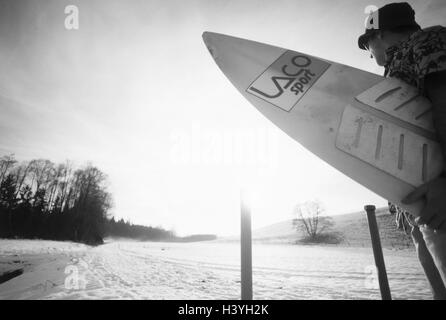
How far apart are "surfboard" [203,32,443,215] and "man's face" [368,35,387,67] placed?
0.20m

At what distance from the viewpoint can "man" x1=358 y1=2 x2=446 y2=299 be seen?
81 centimetres

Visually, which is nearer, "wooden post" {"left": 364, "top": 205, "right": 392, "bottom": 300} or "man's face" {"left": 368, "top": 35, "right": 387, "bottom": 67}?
"man's face" {"left": 368, "top": 35, "right": 387, "bottom": 67}

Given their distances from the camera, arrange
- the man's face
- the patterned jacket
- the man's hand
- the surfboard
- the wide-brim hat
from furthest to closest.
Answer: the man's face → the wide-brim hat → the surfboard → the patterned jacket → the man's hand

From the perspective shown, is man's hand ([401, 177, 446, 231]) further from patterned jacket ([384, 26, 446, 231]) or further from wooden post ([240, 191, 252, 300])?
wooden post ([240, 191, 252, 300])

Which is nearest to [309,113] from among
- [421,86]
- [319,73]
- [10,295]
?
[319,73]

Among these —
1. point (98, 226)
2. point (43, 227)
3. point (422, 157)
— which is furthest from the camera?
point (98, 226)

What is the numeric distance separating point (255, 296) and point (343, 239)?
30.4 meters

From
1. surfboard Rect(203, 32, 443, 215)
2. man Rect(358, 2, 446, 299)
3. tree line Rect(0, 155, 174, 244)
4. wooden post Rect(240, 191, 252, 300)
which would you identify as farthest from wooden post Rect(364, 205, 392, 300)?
tree line Rect(0, 155, 174, 244)

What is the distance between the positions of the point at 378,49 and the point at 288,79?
661 millimetres

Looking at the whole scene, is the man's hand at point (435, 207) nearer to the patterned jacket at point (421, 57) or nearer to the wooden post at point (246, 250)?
the patterned jacket at point (421, 57)

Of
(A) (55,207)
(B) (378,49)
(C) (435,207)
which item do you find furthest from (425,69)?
(A) (55,207)
